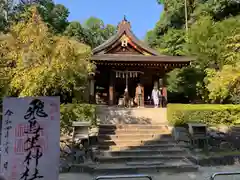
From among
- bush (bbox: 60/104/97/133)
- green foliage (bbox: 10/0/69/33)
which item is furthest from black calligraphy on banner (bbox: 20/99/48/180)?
green foliage (bbox: 10/0/69/33)

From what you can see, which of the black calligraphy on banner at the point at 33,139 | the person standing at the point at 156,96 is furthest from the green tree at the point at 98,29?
the black calligraphy on banner at the point at 33,139

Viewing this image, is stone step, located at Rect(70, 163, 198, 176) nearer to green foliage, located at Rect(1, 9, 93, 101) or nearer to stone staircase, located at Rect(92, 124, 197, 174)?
stone staircase, located at Rect(92, 124, 197, 174)

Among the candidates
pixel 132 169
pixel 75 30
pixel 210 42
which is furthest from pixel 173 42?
pixel 132 169

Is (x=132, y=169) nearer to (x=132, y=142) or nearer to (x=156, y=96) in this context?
(x=132, y=142)

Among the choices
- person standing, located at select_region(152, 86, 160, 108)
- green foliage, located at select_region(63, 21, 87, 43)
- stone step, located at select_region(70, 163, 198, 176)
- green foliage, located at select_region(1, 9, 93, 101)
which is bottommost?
stone step, located at select_region(70, 163, 198, 176)

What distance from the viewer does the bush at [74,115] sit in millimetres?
10727

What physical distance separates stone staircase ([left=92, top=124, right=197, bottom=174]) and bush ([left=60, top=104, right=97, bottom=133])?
27.3 inches

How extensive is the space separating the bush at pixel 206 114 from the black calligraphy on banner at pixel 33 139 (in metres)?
8.59

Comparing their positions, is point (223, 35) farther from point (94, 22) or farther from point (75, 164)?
point (94, 22)

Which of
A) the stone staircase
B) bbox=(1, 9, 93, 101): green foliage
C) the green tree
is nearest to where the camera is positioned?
the stone staircase

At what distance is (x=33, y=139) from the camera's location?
170 inches

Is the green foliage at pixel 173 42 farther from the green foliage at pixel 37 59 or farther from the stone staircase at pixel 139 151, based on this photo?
the green foliage at pixel 37 59

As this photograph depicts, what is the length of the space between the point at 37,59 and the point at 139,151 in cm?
504

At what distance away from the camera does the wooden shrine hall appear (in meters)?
16.3
